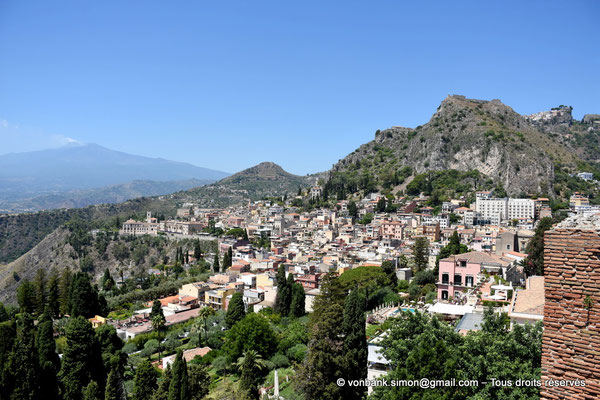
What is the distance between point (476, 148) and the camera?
3723 inches

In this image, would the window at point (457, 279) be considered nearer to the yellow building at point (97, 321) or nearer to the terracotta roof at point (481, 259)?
the terracotta roof at point (481, 259)

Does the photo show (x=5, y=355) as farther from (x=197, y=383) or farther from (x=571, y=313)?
(x=571, y=313)

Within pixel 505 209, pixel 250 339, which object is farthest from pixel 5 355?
pixel 505 209

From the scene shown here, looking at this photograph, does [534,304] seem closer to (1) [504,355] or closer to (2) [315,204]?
(1) [504,355]

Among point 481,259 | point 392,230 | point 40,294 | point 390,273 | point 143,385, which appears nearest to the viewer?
point 143,385

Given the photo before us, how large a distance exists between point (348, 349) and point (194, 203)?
13164 centimetres

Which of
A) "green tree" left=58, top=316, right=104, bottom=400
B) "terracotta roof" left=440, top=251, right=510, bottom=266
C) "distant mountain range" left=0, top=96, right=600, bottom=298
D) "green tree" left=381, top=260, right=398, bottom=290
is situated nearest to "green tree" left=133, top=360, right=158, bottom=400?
"green tree" left=58, top=316, right=104, bottom=400

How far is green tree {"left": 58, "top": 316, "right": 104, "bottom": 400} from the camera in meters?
19.4

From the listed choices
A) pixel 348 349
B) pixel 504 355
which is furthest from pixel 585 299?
pixel 348 349

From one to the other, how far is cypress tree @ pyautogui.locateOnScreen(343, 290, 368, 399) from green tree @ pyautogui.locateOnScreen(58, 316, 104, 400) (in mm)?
11878

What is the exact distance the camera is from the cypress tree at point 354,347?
1625 centimetres

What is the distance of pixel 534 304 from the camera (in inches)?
608

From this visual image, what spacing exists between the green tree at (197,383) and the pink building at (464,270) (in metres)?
16.5

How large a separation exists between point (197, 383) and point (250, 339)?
580 centimetres
